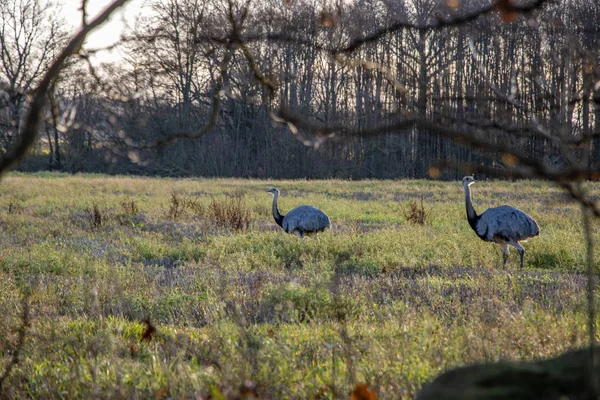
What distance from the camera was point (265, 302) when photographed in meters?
6.41

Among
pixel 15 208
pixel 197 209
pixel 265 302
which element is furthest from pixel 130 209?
pixel 265 302

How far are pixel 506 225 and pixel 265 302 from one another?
189 inches

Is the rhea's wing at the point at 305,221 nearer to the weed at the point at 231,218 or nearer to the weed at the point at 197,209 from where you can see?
the weed at the point at 231,218

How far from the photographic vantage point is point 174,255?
1043cm

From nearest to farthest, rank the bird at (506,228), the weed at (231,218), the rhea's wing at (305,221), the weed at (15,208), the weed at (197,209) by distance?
the bird at (506,228), the rhea's wing at (305,221), the weed at (231,218), the weed at (197,209), the weed at (15,208)

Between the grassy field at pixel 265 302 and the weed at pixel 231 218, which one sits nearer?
the grassy field at pixel 265 302

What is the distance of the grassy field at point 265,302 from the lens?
12.6 feet

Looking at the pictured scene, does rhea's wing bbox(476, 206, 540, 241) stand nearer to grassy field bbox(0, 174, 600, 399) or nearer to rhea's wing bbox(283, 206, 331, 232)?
grassy field bbox(0, 174, 600, 399)

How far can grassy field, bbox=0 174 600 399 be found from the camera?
12.6 feet

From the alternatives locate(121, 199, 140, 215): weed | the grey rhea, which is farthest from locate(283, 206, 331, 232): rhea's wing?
locate(121, 199, 140, 215): weed

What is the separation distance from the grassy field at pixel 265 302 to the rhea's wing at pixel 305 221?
0.52 meters

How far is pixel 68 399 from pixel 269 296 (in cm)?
297

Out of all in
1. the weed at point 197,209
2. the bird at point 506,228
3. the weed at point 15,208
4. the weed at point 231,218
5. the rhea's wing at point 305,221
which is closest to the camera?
the bird at point 506,228

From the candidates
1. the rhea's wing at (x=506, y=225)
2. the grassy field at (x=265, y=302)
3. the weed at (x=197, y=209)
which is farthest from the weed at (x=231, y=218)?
the rhea's wing at (x=506, y=225)
